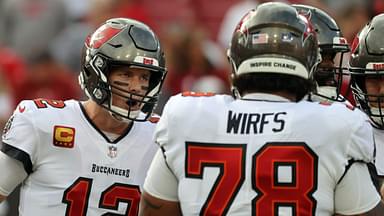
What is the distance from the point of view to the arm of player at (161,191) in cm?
374

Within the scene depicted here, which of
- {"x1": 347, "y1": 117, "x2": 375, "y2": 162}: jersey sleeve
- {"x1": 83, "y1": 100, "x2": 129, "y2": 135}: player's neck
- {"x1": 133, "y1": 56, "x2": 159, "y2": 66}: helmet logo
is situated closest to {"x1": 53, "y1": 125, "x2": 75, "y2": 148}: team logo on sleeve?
{"x1": 83, "y1": 100, "x2": 129, "y2": 135}: player's neck

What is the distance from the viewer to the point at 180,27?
9195 mm

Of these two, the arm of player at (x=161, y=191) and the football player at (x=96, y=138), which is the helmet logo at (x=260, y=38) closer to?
the arm of player at (x=161, y=191)

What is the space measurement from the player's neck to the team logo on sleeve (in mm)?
139

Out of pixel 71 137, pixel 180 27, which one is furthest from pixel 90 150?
pixel 180 27

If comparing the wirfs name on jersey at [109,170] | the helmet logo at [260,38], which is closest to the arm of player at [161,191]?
the helmet logo at [260,38]

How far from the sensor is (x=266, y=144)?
361 centimetres

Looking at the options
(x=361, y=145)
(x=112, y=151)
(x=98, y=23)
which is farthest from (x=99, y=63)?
(x=98, y=23)

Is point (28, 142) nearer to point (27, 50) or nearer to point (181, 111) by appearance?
point (181, 111)

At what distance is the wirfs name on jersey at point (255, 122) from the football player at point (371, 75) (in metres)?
0.97

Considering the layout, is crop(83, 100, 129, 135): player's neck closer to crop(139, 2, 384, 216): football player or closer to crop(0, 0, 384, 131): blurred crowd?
crop(139, 2, 384, 216): football player

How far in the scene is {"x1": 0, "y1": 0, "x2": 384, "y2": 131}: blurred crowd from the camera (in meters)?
8.80

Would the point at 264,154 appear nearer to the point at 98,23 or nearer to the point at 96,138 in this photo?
the point at 96,138

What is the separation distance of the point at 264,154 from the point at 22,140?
1.28 m
